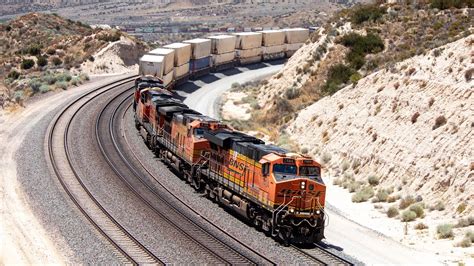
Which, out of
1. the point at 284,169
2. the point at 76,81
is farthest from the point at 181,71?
the point at 284,169

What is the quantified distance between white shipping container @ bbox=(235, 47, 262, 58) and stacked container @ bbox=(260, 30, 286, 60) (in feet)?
4.06

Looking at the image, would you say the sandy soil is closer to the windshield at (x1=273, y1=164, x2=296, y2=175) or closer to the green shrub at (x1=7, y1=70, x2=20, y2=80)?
the windshield at (x1=273, y1=164, x2=296, y2=175)

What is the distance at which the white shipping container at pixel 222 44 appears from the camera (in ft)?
285

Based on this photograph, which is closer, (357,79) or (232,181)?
(232,181)

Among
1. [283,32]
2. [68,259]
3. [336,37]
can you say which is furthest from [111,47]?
[68,259]

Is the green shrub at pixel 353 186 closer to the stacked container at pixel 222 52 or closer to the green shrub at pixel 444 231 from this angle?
the green shrub at pixel 444 231

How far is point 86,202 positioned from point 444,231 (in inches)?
620

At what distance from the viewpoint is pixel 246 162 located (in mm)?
29016

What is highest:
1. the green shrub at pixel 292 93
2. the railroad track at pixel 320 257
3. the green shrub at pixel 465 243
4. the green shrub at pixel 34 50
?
the green shrub at pixel 465 243

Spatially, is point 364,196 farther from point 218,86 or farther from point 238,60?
point 238,60

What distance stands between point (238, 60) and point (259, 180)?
224 ft

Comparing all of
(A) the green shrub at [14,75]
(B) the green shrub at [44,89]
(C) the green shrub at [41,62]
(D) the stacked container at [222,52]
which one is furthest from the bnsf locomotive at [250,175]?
(C) the green shrub at [41,62]

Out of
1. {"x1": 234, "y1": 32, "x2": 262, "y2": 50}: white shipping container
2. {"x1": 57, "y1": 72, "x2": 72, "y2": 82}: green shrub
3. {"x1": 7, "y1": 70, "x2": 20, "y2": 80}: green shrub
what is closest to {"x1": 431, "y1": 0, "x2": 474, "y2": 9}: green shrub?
{"x1": 57, "y1": 72, "x2": 72, "y2": 82}: green shrub

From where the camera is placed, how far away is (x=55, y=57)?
8944cm
